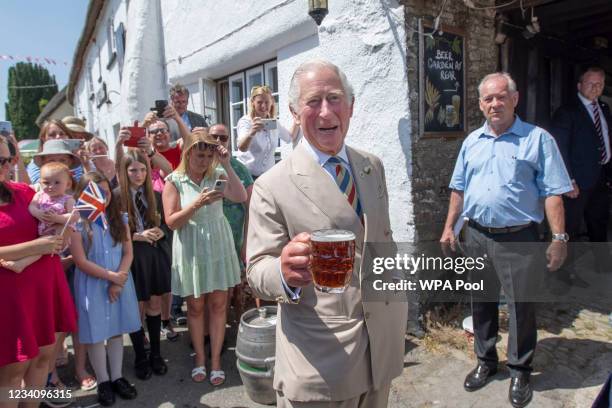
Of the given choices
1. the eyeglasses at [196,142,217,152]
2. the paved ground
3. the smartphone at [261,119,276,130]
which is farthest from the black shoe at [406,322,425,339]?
the eyeglasses at [196,142,217,152]

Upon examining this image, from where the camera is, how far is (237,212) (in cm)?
426

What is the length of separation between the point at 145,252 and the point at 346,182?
2549 mm

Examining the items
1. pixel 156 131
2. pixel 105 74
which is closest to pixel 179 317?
pixel 156 131

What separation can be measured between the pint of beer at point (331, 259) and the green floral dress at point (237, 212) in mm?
2774

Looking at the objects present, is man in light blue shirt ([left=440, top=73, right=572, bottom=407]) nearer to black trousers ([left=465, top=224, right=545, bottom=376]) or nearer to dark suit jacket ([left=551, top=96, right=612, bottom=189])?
black trousers ([left=465, top=224, right=545, bottom=376])

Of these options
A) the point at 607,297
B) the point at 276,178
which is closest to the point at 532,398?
the point at 607,297

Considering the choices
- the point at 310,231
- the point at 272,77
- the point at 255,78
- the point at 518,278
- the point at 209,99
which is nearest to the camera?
the point at 310,231

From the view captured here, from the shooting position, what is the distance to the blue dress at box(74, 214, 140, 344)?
10.2 ft

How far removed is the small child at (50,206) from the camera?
258cm

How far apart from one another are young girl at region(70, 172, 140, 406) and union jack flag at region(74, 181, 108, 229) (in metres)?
0.12

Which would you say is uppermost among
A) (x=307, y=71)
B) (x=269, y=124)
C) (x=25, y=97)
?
(x=25, y=97)

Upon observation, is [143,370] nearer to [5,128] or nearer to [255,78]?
[5,128]

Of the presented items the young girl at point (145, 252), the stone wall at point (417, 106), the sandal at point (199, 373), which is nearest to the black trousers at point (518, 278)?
the stone wall at point (417, 106)

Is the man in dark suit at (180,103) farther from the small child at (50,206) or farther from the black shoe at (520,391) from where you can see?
the black shoe at (520,391)
